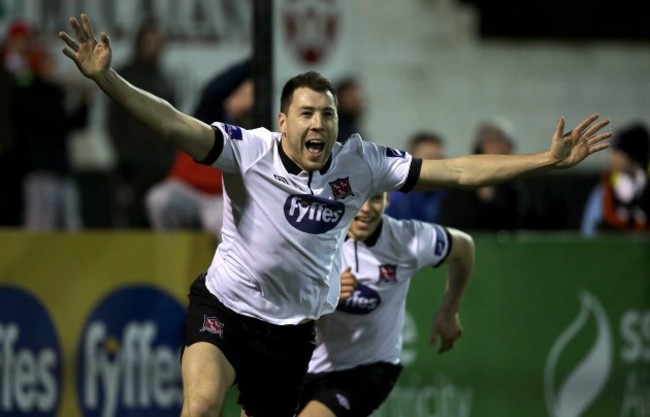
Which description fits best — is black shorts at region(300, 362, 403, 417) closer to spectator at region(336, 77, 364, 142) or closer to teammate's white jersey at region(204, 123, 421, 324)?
teammate's white jersey at region(204, 123, 421, 324)

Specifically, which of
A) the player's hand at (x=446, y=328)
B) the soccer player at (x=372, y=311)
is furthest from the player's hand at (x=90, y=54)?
the player's hand at (x=446, y=328)

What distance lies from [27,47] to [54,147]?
803 millimetres

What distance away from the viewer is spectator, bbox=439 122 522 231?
10703 millimetres

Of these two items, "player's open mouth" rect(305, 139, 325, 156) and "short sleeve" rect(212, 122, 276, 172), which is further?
"player's open mouth" rect(305, 139, 325, 156)

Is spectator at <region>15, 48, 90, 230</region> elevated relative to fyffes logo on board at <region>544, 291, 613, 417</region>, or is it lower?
elevated

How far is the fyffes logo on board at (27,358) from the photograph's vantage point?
29.5 ft

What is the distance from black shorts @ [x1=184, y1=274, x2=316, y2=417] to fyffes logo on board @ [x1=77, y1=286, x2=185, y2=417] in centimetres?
214

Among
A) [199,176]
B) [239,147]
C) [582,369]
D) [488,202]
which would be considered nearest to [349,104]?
[488,202]

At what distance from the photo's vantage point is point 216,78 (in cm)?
903

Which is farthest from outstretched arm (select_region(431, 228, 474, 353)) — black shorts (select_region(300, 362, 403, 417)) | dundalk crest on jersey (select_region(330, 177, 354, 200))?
dundalk crest on jersey (select_region(330, 177, 354, 200))

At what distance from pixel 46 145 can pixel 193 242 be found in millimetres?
2572

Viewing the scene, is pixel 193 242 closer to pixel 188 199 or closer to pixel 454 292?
pixel 188 199

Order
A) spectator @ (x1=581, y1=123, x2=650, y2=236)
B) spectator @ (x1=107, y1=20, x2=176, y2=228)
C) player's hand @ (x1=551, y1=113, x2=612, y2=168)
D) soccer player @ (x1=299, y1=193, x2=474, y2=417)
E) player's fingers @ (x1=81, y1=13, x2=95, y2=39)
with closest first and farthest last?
player's fingers @ (x1=81, y1=13, x2=95, y2=39), player's hand @ (x1=551, y1=113, x2=612, y2=168), soccer player @ (x1=299, y1=193, x2=474, y2=417), spectator @ (x1=107, y1=20, x2=176, y2=228), spectator @ (x1=581, y1=123, x2=650, y2=236)

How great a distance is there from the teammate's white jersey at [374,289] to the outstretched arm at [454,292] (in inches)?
2.6
